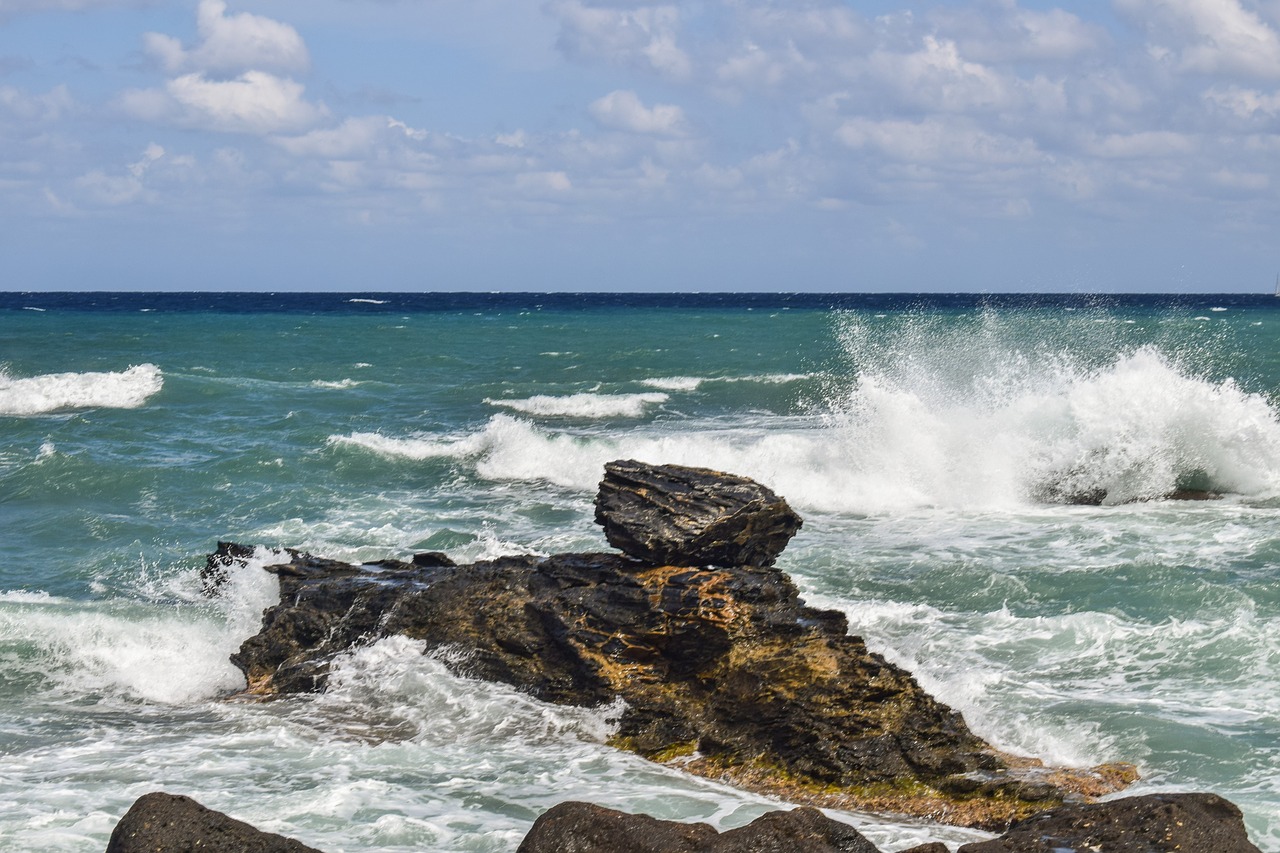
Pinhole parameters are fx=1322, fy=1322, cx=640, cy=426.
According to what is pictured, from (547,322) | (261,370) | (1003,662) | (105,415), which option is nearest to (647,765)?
(1003,662)

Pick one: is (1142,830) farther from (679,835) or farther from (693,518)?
(693,518)

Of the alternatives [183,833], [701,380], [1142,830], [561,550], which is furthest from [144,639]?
[701,380]

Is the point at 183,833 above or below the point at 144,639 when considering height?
above

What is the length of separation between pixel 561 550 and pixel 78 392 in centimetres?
1906

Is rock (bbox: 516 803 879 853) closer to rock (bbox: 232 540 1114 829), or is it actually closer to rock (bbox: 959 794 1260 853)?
rock (bbox: 959 794 1260 853)

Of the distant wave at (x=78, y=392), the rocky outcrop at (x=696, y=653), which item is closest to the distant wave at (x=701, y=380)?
the distant wave at (x=78, y=392)

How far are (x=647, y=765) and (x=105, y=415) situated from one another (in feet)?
67.1

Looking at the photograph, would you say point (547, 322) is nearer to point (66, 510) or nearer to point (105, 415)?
point (105, 415)

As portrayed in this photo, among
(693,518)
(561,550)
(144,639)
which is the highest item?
(693,518)

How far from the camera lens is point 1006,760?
7000mm

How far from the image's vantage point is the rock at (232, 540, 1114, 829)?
679 centimetres

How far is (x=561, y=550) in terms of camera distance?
13.0 metres

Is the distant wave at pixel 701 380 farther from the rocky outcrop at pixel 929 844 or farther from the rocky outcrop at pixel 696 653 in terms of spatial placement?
the rocky outcrop at pixel 929 844

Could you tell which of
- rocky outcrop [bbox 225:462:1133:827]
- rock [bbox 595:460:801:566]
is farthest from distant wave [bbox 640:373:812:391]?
rock [bbox 595:460:801:566]
